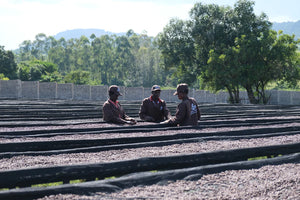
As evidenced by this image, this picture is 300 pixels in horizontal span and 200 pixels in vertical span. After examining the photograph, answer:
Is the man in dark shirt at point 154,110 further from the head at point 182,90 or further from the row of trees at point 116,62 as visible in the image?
the row of trees at point 116,62

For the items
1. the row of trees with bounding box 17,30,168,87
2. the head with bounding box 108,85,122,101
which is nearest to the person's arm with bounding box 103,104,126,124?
the head with bounding box 108,85,122,101

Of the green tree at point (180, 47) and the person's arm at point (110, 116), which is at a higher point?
the green tree at point (180, 47)

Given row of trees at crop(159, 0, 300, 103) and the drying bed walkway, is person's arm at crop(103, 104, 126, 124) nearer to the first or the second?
the drying bed walkway

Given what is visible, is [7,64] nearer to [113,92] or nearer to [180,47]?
[180,47]

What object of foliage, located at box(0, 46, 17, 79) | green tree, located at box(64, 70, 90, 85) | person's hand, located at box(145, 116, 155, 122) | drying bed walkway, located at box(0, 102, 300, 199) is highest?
foliage, located at box(0, 46, 17, 79)

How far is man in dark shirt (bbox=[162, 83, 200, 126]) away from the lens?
21.6 feet

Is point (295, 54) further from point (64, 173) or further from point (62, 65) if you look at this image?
point (62, 65)

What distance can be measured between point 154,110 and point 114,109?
101 centimetres

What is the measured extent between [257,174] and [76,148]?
2591 millimetres

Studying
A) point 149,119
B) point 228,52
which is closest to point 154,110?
point 149,119

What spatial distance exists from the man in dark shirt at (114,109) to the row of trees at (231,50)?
18.5m

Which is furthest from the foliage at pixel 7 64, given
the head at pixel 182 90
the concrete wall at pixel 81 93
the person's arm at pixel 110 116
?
the head at pixel 182 90

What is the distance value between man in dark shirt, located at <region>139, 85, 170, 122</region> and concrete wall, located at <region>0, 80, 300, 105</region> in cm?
2127

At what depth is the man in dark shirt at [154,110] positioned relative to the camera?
7.62 m
